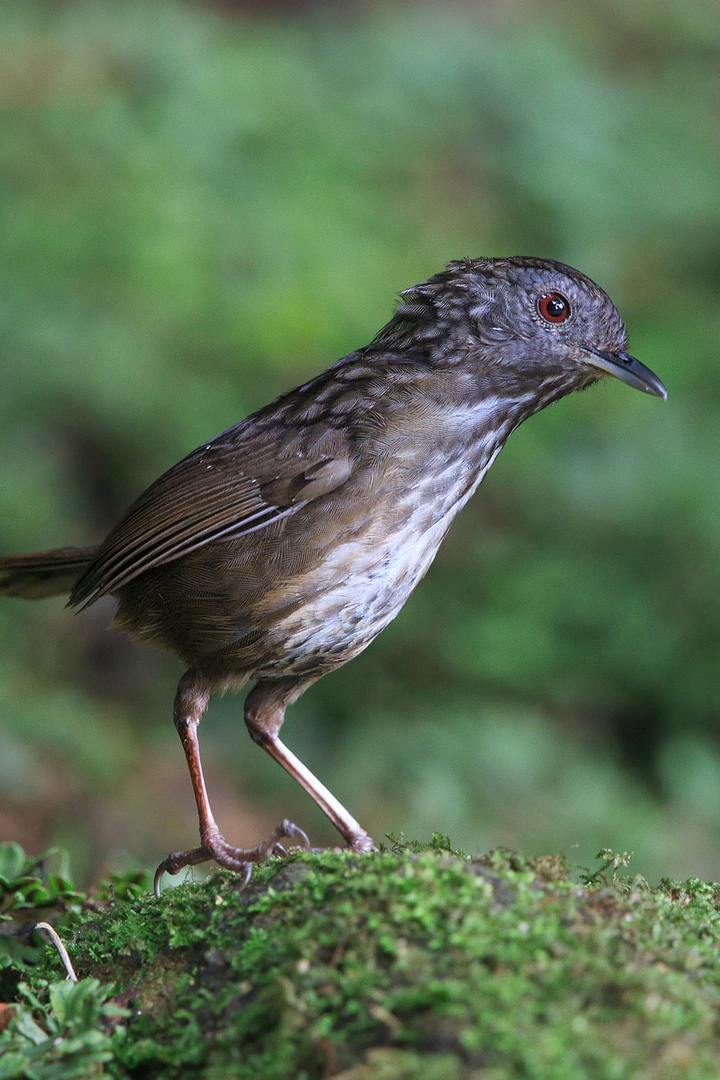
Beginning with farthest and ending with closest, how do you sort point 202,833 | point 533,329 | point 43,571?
point 43,571, point 533,329, point 202,833

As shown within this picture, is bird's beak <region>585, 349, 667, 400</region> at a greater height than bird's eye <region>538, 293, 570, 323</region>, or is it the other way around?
bird's eye <region>538, 293, 570, 323</region>

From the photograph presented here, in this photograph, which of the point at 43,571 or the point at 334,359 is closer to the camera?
the point at 43,571

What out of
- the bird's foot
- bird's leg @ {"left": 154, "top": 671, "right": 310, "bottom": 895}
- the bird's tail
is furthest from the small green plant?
the bird's tail

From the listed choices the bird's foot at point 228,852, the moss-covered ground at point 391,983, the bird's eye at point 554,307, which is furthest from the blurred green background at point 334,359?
the bird's eye at point 554,307

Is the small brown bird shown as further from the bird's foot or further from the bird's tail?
the bird's tail

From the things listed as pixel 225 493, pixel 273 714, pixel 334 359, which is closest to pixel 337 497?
pixel 225 493

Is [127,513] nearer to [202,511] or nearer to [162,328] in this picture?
[202,511]

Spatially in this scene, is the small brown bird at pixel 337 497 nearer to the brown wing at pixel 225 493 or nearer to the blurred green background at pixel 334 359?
the brown wing at pixel 225 493

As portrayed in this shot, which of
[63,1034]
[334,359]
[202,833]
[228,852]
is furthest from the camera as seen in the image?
[334,359]

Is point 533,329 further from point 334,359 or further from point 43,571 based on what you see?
point 334,359
